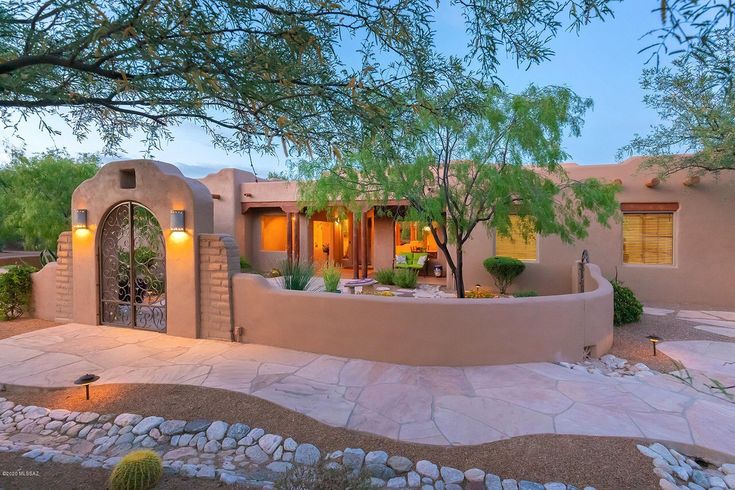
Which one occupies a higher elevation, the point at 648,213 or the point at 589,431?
the point at 648,213

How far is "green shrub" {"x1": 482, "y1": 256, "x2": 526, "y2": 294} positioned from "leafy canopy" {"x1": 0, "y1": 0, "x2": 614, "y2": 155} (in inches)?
306

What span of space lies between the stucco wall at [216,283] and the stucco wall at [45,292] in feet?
12.0

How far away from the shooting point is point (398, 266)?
13109 millimetres

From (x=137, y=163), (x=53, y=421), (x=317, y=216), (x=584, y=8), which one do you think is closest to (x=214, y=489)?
(x=53, y=421)

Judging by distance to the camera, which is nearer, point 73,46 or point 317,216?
point 73,46

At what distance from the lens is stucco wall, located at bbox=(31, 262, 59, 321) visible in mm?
7410

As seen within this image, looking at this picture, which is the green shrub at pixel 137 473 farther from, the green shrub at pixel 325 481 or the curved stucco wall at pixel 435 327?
the curved stucco wall at pixel 435 327

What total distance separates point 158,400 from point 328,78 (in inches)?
150

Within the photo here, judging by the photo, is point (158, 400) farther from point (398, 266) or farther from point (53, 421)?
point (398, 266)

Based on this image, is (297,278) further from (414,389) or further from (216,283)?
(414,389)

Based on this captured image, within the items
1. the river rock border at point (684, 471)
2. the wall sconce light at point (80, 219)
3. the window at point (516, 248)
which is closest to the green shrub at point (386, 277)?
the window at point (516, 248)

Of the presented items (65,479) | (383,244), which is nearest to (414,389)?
(65,479)

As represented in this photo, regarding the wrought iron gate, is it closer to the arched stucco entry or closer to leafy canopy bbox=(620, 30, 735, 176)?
the arched stucco entry

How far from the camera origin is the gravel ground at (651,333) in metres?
5.81
